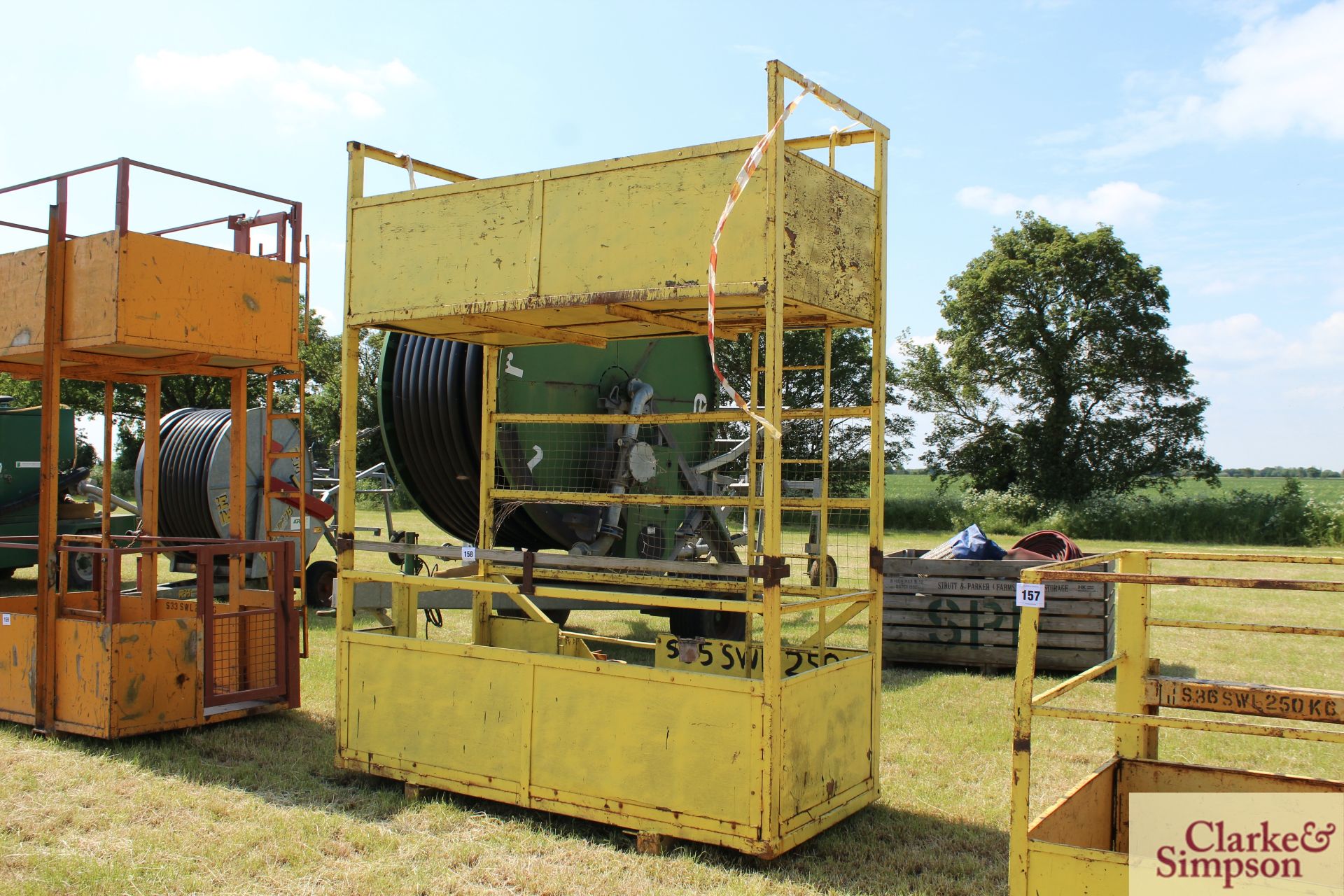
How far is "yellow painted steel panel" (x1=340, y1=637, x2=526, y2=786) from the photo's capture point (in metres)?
5.58

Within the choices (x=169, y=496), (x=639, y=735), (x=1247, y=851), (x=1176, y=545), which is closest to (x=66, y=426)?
(x=169, y=496)

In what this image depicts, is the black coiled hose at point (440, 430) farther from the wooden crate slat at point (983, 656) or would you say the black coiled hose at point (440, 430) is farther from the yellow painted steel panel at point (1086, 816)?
the yellow painted steel panel at point (1086, 816)

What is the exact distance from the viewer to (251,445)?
1380 cm

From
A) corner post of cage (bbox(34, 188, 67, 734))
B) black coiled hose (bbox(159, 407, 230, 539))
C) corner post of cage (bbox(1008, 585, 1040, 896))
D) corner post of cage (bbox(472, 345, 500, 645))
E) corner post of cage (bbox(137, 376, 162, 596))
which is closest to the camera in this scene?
corner post of cage (bbox(1008, 585, 1040, 896))

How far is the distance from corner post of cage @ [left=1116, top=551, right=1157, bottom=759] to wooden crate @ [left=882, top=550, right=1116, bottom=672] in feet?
15.3

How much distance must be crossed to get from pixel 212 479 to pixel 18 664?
21.7 ft

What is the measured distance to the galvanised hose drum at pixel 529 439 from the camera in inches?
346

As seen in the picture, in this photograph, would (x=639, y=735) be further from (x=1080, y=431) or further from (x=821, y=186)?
(x=1080, y=431)

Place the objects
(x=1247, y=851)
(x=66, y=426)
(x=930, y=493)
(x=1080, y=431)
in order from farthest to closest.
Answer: (x=930, y=493), (x=1080, y=431), (x=66, y=426), (x=1247, y=851)

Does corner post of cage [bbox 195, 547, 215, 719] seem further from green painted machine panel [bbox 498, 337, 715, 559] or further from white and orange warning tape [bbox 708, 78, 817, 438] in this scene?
white and orange warning tape [bbox 708, 78, 817, 438]

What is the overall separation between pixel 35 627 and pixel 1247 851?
22.9ft

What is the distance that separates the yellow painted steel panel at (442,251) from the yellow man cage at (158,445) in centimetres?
170

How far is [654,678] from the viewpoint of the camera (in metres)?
5.13

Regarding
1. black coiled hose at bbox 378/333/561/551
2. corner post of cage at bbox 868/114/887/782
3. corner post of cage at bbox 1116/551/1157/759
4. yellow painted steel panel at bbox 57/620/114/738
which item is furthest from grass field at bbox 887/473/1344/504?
yellow painted steel panel at bbox 57/620/114/738
